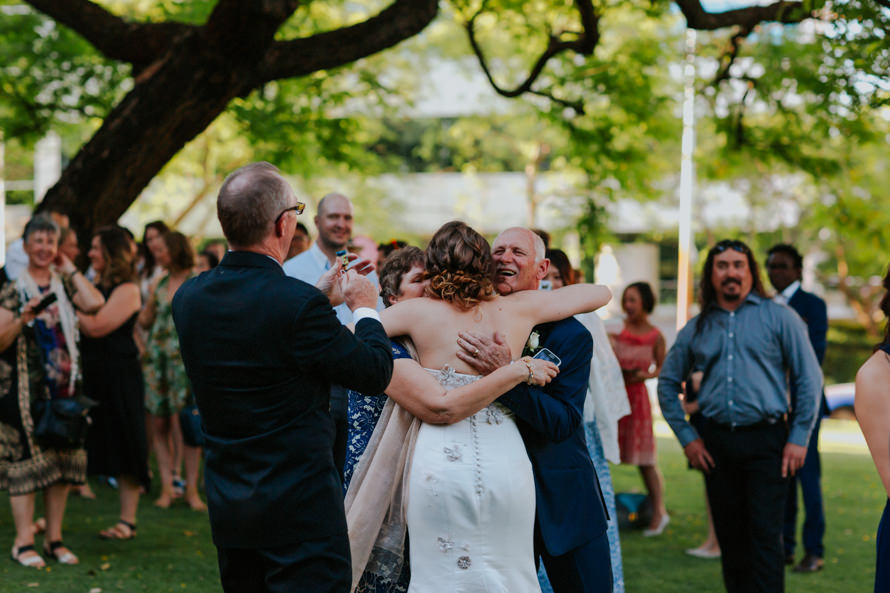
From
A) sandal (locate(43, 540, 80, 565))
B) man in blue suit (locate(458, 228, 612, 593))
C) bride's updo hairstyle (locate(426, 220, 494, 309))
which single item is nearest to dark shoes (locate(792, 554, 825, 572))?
man in blue suit (locate(458, 228, 612, 593))

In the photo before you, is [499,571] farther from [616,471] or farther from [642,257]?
[642,257]

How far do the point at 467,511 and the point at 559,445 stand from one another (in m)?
0.58

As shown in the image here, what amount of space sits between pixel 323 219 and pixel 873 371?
4169mm

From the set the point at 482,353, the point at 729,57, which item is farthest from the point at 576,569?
the point at 729,57

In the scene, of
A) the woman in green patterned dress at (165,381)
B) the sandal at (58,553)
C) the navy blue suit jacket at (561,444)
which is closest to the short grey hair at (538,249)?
the navy blue suit jacket at (561,444)

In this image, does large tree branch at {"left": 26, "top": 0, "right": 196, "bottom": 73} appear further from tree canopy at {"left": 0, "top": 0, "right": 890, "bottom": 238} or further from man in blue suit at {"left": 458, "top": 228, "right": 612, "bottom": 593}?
man in blue suit at {"left": 458, "top": 228, "right": 612, "bottom": 593}

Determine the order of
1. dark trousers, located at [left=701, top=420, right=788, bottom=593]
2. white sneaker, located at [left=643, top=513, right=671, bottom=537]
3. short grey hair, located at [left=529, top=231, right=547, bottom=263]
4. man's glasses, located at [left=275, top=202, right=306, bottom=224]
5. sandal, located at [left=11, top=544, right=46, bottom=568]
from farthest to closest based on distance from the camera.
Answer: white sneaker, located at [left=643, top=513, right=671, bottom=537] < sandal, located at [left=11, top=544, right=46, bottom=568] < dark trousers, located at [left=701, top=420, right=788, bottom=593] < short grey hair, located at [left=529, top=231, right=547, bottom=263] < man's glasses, located at [left=275, top=202, right=306, bottom=224]

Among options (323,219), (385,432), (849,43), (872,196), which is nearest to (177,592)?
(323,219)

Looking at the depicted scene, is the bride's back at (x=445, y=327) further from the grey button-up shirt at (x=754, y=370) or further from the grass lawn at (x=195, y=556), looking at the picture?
the grass lawn at (x=195, y=556)

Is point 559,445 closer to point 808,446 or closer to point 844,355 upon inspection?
point 808,446

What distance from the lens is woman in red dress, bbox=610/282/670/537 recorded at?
8820 mm

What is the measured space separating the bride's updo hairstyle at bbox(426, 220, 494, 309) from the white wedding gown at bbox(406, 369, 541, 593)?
12.4 inches

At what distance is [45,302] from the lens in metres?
6.47

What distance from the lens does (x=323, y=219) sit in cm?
675
